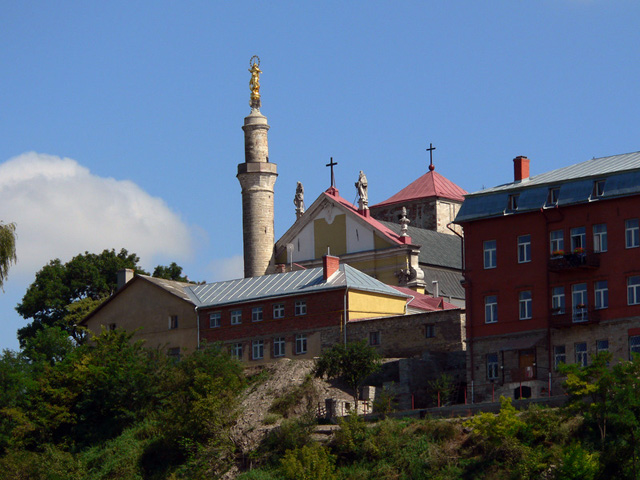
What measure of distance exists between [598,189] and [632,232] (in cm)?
231

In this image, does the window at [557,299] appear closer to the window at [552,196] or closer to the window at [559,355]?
the window at [559,355]

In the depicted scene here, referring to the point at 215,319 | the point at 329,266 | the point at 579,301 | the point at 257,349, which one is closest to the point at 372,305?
the point at 329,266

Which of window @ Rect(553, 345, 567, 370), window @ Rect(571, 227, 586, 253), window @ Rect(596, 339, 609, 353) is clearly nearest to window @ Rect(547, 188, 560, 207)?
window @ Rect(571, 227, 586, 253)

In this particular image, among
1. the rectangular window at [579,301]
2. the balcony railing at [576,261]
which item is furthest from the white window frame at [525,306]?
the rectangular window at [579,301]

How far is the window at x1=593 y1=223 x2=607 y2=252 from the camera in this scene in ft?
192

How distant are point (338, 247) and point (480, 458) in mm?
33860

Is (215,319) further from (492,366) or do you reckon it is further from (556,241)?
(556,241)

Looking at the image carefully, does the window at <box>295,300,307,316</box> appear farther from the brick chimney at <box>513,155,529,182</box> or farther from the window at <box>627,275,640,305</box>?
the window at <box>627,275,640,305</box>

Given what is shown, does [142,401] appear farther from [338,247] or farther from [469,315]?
[338,247]

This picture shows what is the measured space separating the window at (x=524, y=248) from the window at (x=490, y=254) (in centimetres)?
112

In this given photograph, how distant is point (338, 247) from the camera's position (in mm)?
85750

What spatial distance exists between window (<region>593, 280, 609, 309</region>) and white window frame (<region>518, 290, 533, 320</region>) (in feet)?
9.07

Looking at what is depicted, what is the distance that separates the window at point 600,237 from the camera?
192 ft

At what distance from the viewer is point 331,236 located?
86.3 meters
